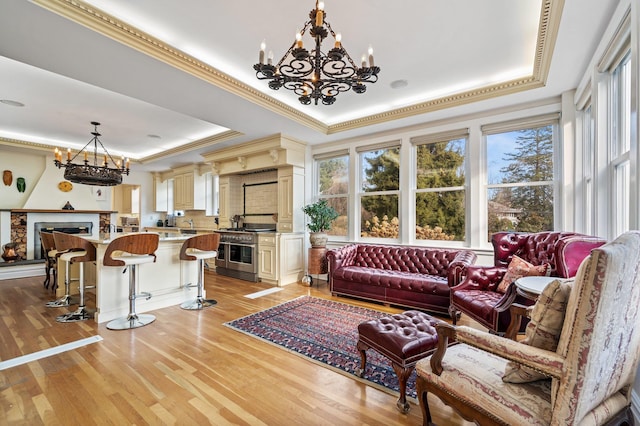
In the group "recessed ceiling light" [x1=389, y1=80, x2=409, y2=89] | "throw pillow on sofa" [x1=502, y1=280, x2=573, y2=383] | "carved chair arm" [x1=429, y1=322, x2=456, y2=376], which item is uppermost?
"recessed ceiling light" [x1=389, y1=80, x2=409, y2=89]

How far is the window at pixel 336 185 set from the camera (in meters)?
5.59

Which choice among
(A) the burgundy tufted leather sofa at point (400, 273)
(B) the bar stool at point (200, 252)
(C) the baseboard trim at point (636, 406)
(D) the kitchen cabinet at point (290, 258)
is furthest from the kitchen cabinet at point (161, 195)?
(C) the baseboard trim at point (636, 406)

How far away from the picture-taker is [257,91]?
11.9 feet

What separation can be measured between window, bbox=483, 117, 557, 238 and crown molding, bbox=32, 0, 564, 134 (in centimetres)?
71

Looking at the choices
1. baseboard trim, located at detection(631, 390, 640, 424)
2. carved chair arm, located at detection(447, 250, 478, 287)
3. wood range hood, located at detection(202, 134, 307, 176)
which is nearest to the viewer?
baseboard trim, located at detection(631, 390, 640, 424)

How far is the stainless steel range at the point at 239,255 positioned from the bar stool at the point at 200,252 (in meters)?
1.48

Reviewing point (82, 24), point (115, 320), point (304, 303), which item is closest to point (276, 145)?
point (304, 303)

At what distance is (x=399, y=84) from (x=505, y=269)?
255cm

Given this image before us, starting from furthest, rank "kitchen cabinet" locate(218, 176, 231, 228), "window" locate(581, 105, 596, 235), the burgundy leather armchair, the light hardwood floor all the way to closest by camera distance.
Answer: "kitchen cabinet" locate(218, 176, 231, 228)
"window" locate(581, 105, 596, 235)
the burgundy leather armchair
the light hardwood floor

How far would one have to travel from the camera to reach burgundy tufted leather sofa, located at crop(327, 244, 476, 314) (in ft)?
11.7

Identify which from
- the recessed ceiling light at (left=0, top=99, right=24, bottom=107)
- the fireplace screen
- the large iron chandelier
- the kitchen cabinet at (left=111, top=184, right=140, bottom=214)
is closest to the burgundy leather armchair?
the large iron chandelier

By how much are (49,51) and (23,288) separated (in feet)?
14.9

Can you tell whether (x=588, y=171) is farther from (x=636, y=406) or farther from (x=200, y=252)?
(x=200, y=252)

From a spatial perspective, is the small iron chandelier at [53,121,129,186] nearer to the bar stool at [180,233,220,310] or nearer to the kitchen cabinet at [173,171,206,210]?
the bar stool at [180,233,220,310]
